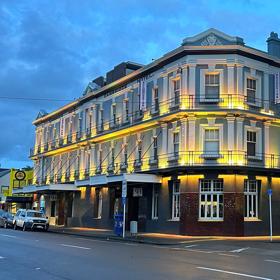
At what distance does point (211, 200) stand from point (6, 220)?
60.8ft

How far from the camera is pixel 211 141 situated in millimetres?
30312

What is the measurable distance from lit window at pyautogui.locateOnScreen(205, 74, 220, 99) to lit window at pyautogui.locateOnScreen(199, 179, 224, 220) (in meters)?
5.33

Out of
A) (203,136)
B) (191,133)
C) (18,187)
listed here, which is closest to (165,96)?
(191,133)

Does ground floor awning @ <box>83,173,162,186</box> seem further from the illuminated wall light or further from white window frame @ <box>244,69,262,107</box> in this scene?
the illuminated wall light

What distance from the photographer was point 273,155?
31625 millimetres

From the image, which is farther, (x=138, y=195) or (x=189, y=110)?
(x=138, y=195)

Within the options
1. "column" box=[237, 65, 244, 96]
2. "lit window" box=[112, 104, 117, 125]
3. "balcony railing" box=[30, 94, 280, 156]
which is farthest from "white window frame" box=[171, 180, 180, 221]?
"lit window" box=[112, 104, 117, 125]

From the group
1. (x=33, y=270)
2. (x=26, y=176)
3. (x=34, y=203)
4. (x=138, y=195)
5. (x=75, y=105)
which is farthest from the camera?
(x=26, y=176)

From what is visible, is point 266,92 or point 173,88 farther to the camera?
point 173,88

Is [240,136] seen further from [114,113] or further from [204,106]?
[114,113]

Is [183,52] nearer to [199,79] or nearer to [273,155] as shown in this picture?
[199,79]

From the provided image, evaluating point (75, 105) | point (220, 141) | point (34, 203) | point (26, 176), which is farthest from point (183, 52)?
point (26, 176)

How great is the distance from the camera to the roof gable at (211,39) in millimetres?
30766

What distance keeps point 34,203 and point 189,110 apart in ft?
96.7
